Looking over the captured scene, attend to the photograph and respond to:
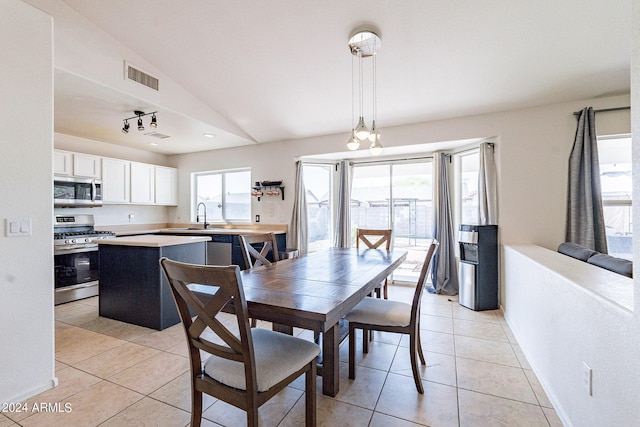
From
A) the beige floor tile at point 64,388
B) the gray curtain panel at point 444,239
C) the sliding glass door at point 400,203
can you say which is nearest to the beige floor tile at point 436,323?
the gray curtain panel at point 444,239

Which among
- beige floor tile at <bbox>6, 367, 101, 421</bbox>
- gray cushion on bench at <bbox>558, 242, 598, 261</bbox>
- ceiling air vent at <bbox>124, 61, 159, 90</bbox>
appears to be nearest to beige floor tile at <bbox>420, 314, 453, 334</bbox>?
gray cushion on bench at <bbox>558, 242, 598, 261</bbox>

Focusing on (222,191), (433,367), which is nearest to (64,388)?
(433,367)

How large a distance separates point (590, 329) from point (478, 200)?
262cm

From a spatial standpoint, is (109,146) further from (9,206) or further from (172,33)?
(9,206)

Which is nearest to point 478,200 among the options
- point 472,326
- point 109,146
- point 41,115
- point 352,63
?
point 472,326

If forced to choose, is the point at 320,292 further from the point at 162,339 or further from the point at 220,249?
the point at 220,249

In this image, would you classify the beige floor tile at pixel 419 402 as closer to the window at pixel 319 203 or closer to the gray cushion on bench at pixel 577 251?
the gray cushion on bench at pixel 577 251

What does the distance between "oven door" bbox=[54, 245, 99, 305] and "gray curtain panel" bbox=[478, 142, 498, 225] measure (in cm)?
513

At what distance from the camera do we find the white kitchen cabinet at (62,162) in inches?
153

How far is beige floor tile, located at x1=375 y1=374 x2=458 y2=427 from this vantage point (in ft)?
5.41

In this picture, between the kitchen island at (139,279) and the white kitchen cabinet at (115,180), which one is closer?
the kitchen island at (139,279)

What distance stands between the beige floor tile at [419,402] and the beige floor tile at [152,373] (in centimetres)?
147

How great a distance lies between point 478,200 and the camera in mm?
3730

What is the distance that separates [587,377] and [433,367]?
3.35 ft
